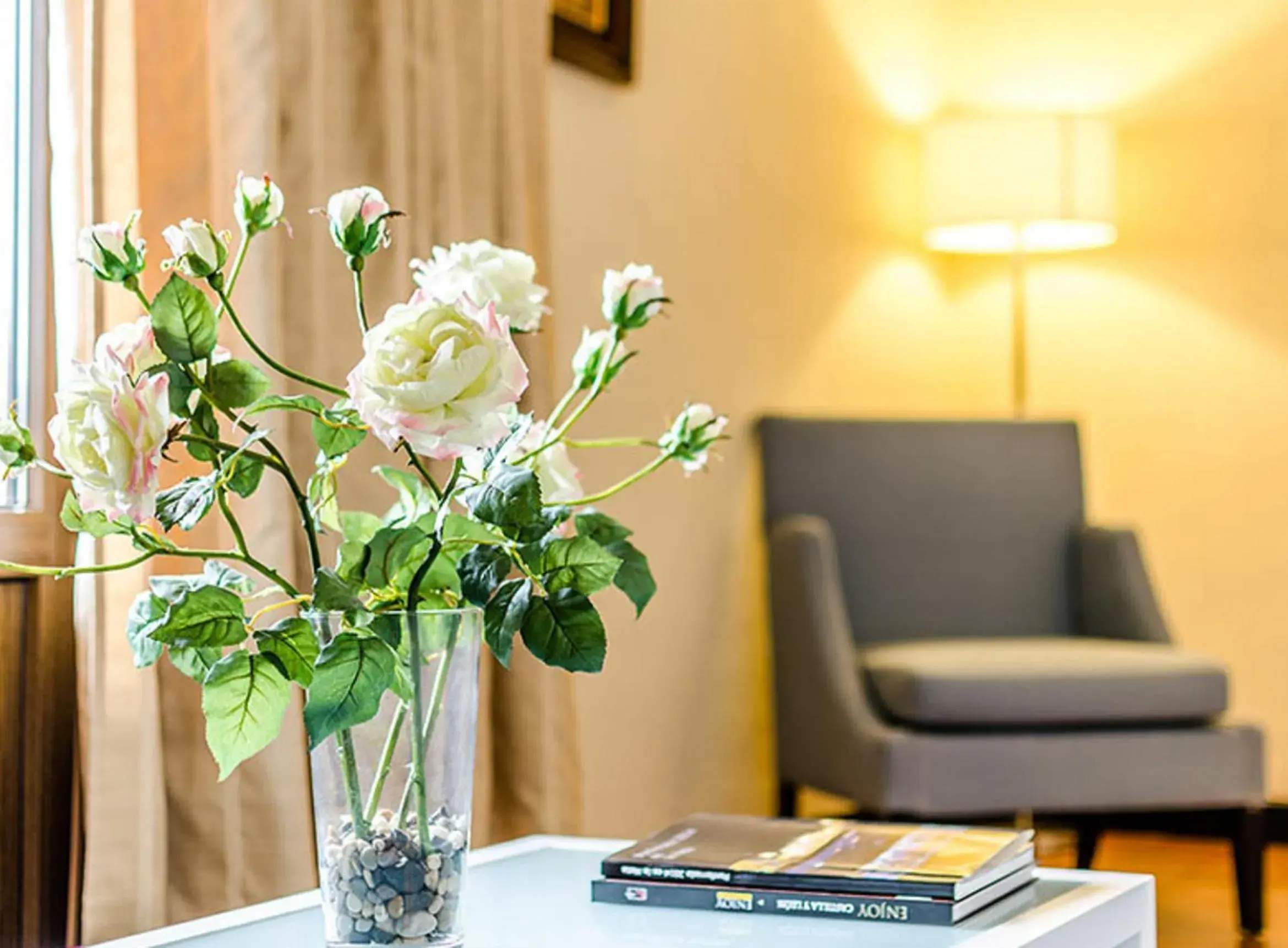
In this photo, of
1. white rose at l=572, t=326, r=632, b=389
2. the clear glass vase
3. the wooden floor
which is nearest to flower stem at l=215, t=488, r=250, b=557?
the clear glass vase

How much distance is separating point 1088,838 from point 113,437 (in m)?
2.82

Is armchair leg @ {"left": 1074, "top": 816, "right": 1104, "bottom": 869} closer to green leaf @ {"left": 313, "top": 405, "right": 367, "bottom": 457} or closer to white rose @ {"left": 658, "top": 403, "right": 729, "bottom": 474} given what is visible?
white rose @ {"left": 658, "top": 403, "right": 729, "bottom": 474}

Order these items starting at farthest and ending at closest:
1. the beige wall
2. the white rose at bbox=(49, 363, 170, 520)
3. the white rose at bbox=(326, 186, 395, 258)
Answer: the beige wall, the white rose at bbox=(326, 186, 395, 258), the white rose at bbox=(49, 363, 170, 520)

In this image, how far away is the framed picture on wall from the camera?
9.91ft

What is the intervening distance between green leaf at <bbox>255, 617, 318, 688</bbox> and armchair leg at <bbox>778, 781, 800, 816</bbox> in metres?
2.42

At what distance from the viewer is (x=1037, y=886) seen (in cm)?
145

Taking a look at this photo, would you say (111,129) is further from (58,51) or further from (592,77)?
(592,77)

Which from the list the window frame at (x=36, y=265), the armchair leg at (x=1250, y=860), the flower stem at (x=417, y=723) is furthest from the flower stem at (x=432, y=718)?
the armchair leg at (x=1250, y=860)

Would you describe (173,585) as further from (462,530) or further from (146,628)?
(462,530)

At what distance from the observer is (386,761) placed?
114cm

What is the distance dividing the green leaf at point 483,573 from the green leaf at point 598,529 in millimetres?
89

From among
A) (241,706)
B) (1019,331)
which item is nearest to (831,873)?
(241,706)

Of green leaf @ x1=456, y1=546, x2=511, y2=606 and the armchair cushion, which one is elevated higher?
green leaf @ x1=456, y1=546, x2=511, y2=606

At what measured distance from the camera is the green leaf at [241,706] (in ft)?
3.58
